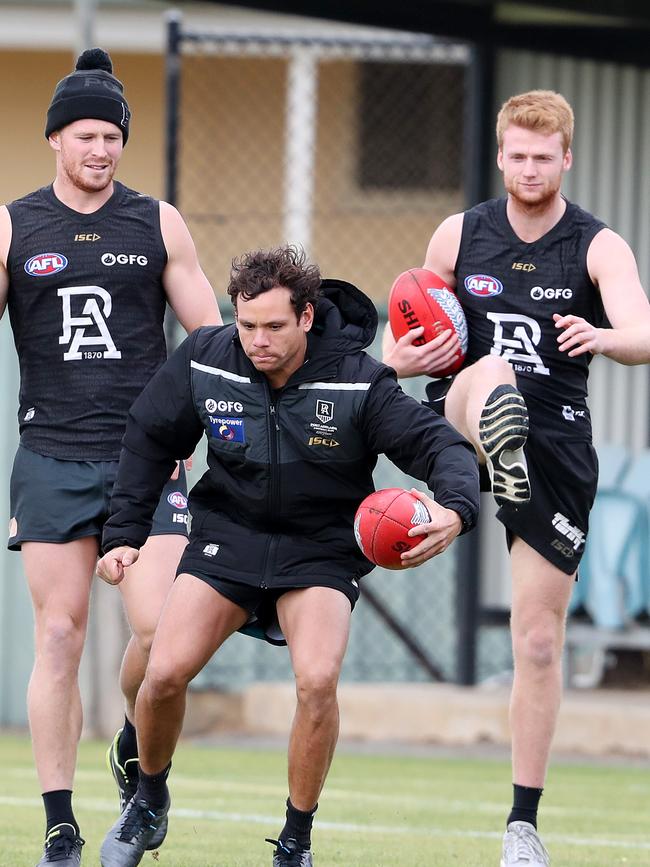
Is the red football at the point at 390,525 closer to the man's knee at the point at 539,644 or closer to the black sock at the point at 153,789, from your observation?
the man's knee at the point at 539,644

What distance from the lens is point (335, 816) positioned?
27.2 ft

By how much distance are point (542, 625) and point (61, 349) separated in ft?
6.39

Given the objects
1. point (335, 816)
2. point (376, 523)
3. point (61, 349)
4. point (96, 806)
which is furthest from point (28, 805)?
point (376, 523)

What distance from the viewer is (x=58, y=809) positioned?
595 cm

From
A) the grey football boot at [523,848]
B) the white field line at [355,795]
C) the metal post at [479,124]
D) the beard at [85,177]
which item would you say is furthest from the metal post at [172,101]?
the grey football boot at [523,848]

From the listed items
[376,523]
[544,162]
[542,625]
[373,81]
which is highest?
[373,81]

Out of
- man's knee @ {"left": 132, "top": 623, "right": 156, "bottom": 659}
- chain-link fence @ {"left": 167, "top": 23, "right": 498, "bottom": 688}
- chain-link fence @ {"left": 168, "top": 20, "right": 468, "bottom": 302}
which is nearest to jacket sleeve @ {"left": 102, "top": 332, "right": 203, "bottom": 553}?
man's knee @ {"left": 132, "top": 623, "right": 156, "bottom": 659}

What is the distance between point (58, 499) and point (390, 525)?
→ 4.35ft

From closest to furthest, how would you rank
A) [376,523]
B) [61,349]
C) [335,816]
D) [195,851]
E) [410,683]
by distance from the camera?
[376,523] < [61,349] < [195,851] < [335,816] < [410,683]

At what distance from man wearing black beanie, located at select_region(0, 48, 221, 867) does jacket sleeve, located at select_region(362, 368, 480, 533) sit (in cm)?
96

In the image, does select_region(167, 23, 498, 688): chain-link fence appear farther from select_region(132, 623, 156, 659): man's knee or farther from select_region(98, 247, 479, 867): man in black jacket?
select_region(98, 247, 479, 867): man in black jacket

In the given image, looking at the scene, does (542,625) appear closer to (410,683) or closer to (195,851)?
(195,851)

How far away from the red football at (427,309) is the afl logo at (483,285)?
7 centimetres

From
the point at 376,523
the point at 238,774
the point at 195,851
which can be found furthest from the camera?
the point at 238,774
